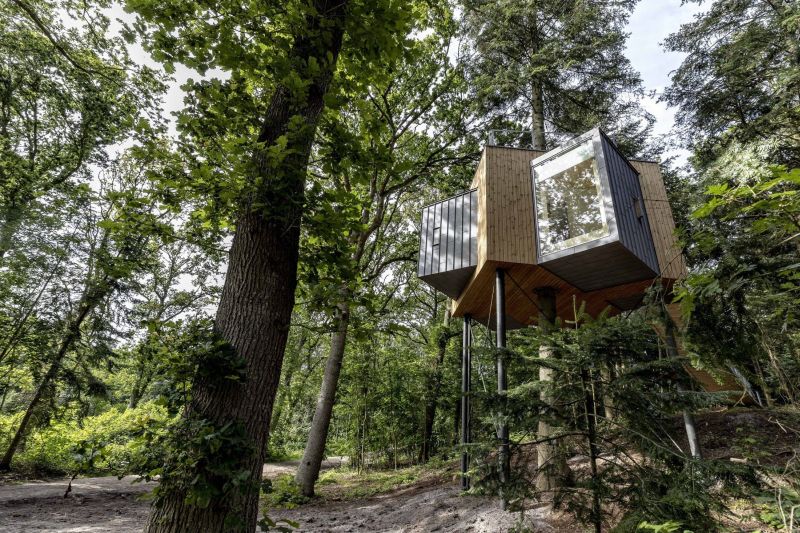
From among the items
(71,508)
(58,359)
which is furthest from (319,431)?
(58,359)

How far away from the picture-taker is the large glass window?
589cm

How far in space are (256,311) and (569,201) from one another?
18.6 ft

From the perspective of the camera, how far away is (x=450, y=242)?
24.8ft

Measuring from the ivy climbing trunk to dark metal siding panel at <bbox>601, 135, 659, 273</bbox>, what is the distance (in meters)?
4.95

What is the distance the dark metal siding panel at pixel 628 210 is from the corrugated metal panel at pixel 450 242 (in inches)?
94.9

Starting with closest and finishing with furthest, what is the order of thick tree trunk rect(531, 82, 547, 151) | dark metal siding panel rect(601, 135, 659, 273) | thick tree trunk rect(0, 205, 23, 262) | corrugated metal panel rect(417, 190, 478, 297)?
dark metal siding panel rect(601, 135, 659, 273) → corrugated metal panel rect(417, 190, 478, 297) → thick tree trunk rect(0, 205, 23, 262) → thick tree trunk rect(531, 82, 547, 151)

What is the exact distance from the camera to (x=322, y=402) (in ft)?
29.9

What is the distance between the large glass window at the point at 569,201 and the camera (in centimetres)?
589

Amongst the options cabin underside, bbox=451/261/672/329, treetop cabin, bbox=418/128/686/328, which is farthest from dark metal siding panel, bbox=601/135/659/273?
cabin underside, bbox=451/261/672/329

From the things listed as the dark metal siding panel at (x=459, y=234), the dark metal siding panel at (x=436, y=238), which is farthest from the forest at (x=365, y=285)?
the dark metal siding panel at (x=459, y=234)

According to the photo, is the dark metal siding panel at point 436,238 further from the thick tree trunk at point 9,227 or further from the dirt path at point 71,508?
the thick tree trunk at point 9,227

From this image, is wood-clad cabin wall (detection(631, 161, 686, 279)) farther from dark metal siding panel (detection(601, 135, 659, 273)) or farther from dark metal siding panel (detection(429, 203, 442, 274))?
dark metal siding panel (detection(429, 203, 442, 274))

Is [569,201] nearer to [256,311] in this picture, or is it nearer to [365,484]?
[256,311]

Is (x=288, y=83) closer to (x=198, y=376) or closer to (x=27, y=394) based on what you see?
(x=198, y=376)
